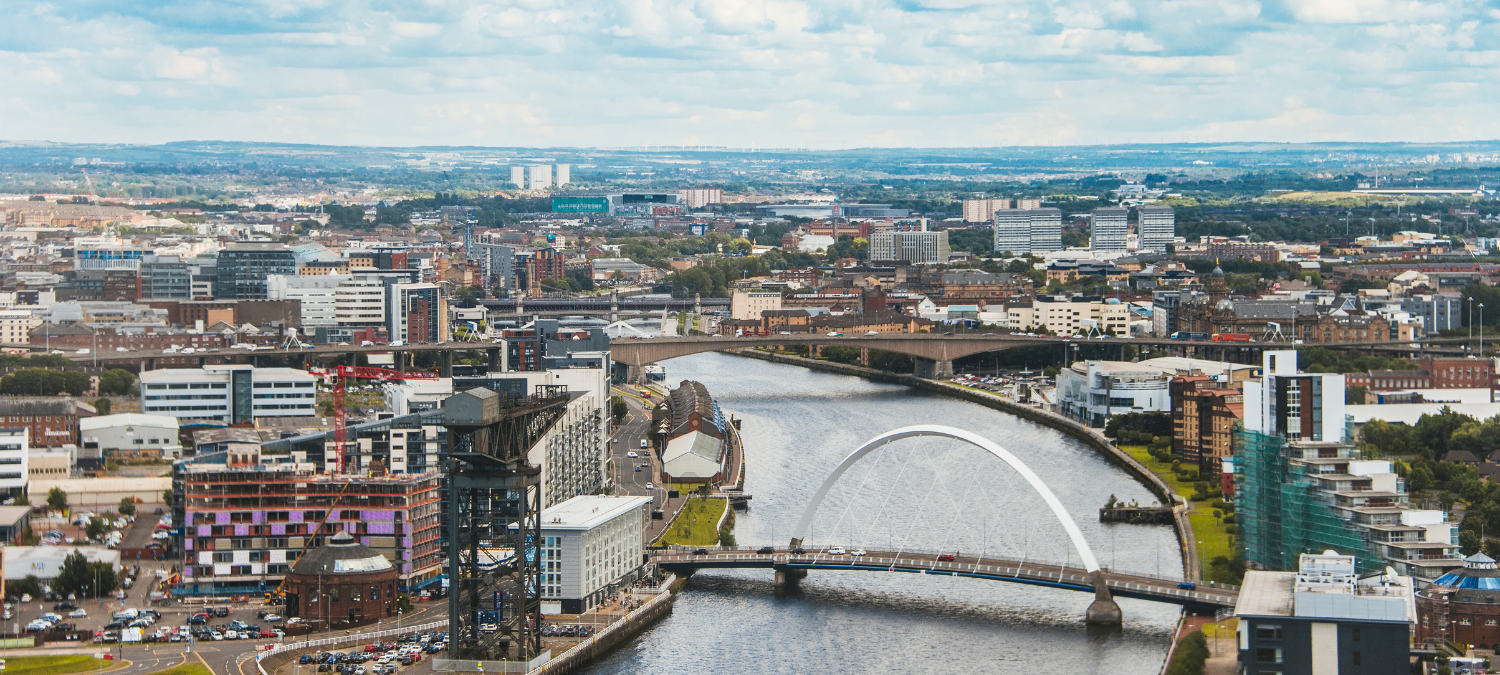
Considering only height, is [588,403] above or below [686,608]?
above

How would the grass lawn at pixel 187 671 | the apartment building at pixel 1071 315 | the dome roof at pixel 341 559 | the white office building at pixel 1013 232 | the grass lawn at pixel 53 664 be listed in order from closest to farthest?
1. the grass lawn at pixel 187 671
2. the grass lawn at pixel 53 664
3. the dome roof at pixel 341 559
4. the apartment building at pixel 1071 315
5. the white office building at pixel 1013 232

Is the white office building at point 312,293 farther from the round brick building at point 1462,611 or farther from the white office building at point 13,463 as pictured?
the round brick building at point 1462,611

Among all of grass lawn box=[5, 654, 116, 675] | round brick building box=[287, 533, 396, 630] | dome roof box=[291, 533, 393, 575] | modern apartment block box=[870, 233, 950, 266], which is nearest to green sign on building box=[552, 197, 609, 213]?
modern apartment block box=[870, 233, 950, 266]

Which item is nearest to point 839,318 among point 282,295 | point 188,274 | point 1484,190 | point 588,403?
point 282,295

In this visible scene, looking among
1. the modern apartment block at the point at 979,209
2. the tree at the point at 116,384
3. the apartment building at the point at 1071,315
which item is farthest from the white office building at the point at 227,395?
the modern apartment block at the point at 979,209

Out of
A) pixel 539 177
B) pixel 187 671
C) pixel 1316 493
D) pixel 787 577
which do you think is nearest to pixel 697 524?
pixel 787 577

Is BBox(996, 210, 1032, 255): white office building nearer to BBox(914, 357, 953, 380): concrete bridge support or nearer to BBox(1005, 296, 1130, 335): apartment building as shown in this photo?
BBox(1005, 296, 1130, 335): apartment building

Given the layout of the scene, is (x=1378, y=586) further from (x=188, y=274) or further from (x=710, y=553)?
(x=188, y=274)
